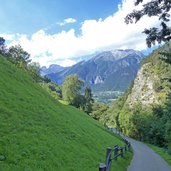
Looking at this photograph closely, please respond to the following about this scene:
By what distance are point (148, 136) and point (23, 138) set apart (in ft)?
310

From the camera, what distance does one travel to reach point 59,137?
22.8m

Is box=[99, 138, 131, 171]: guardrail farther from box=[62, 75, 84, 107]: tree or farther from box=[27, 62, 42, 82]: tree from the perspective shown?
box=[62, 75, 84, 107]: tree

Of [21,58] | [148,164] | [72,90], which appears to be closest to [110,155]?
[148,164]

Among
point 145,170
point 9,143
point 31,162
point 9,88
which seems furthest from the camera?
point 9,88

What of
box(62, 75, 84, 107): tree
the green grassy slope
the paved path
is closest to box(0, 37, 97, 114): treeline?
box(62, 75, 84, 107): tree

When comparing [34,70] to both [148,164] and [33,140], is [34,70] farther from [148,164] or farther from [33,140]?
[33,140]

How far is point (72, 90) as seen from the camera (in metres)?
137

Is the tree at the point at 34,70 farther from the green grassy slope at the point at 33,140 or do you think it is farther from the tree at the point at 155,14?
the tree at the point at 155,14

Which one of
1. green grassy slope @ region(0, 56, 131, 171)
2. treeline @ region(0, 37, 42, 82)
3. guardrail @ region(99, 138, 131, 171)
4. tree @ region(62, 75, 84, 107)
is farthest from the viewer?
tree @ region(62, 75, 84, 107)

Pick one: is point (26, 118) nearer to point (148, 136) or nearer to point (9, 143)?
point (9, 143)

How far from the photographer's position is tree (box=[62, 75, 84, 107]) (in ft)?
445

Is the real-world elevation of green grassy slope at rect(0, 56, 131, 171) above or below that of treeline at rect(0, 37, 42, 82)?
below

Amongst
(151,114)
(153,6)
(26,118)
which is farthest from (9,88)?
(151,114)

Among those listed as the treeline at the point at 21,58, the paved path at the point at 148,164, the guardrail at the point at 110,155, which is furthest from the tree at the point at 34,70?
the guardrail at the point at 110,155
